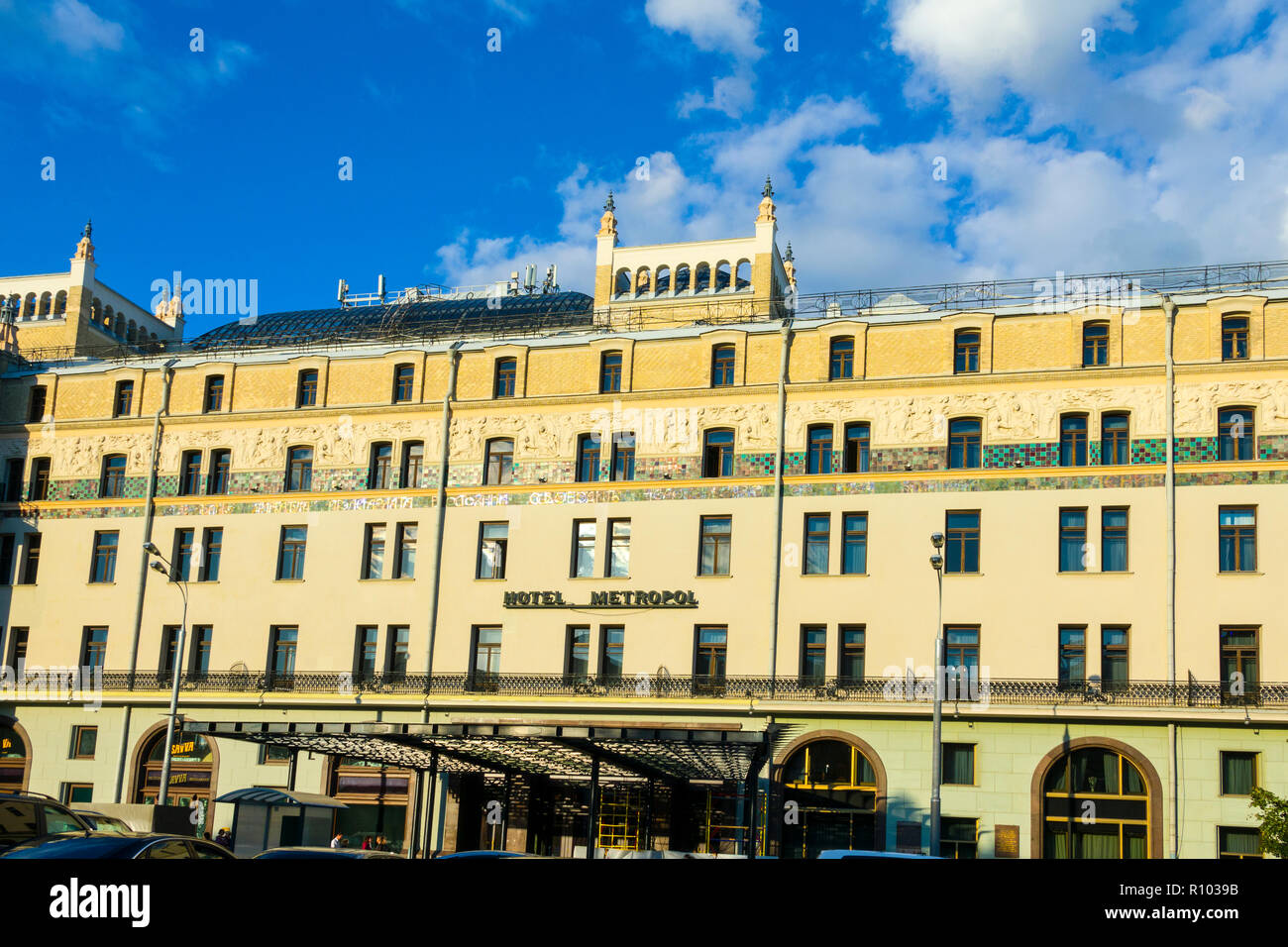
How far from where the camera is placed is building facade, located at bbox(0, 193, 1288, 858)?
43562 mm

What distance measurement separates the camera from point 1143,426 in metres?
45.8

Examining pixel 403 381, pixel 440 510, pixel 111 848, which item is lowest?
pixel 111 848

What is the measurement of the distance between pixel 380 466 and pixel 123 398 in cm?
1366

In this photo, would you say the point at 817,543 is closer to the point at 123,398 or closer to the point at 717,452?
the point at 717,452

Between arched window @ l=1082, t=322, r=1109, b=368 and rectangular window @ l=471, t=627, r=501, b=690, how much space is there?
2357 cm

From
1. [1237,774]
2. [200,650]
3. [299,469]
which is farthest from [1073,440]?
[200,650]

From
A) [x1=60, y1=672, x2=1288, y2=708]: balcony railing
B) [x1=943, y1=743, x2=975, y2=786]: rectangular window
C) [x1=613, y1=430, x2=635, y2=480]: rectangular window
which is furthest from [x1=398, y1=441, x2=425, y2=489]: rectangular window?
[x1=943, y1=743, x2=975, y2=786]: rectangular window

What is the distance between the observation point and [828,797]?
45.5 m

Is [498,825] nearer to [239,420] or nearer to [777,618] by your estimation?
[777,618]

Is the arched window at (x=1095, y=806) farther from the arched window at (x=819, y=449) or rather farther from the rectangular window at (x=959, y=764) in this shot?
the arched window at (x=819, y=449)

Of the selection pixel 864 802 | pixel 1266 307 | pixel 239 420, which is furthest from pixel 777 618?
pixel 239 420

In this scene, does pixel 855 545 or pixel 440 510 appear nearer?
pixel 855 545

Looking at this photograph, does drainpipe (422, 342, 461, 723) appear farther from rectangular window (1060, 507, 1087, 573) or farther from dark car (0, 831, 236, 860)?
dark car (0, 831, 236, 860)

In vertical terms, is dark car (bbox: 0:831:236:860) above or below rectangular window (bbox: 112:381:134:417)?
below
